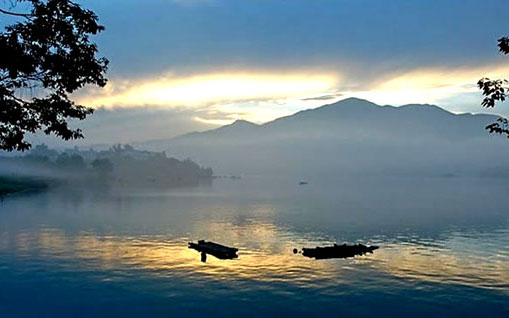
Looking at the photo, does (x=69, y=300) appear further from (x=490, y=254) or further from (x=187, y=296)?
(x=490, y=254)

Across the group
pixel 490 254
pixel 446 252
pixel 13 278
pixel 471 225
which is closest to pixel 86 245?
pixel 13 278

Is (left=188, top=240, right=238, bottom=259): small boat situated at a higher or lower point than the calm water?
higher

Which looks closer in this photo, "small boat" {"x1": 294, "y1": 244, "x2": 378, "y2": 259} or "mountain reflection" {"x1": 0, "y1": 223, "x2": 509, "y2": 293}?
"mountain reflection" {"x1": 0, "y1": 223, "x2": 509, "y2": 293}

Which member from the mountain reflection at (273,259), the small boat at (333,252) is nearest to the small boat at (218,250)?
the mountain reflection at (273,259)

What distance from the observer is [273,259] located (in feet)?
245

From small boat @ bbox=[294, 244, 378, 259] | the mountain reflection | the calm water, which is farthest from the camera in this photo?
small boat @ bbox=[294, 244, 378, 259]

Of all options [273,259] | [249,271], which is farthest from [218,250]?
[249,271]

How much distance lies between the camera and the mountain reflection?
205 feet

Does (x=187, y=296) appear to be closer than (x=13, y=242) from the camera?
Yes

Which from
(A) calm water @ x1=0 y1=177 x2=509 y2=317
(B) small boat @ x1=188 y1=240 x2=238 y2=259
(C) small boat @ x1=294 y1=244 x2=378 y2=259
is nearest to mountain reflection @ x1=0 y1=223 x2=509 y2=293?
(A) calm water @ x1=0 y1=177 x2=509 y2=317

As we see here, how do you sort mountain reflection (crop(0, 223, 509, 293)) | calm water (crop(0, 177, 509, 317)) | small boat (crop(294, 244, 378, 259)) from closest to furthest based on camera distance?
calm water (crop(0, 177, 509, 317))
mountain reflection (crop(0, 223, 509, 293))
small boat (crop(294, 244, 378, 259))

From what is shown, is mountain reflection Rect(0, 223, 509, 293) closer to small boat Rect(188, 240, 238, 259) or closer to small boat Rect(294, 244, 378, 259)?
small boat Rect(188, 240, 238, 259)

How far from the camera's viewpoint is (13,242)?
8750cm

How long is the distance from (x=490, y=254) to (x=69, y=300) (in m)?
65.3
